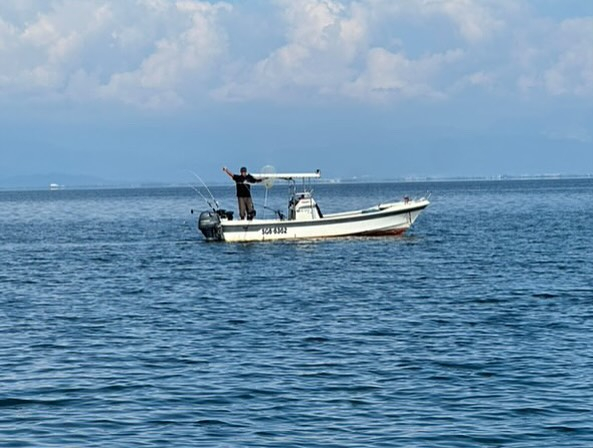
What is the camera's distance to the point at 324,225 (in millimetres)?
55438

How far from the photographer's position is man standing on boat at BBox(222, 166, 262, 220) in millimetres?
53594

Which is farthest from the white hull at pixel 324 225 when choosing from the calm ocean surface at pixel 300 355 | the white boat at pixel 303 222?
the calm ocean surface at pixel 300 355

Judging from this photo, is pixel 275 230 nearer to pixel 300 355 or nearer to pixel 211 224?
pixel 211 224

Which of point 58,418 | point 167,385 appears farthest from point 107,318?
point 58,418

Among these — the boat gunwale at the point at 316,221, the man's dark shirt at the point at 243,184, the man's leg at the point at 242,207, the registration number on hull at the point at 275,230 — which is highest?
the man's dark shirt at the point at 243,184

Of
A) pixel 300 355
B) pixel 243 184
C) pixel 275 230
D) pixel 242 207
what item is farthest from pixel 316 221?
pixel 300 355

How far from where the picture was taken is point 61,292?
118ft

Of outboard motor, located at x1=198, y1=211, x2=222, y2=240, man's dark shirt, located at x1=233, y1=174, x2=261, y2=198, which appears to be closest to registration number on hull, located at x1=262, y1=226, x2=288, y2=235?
man's dark shirt, located at x1=233, y1=174, x2=261, y2=198

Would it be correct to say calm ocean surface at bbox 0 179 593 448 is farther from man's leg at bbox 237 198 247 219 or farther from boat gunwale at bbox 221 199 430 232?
man's leg at bbox 237 198 247 219

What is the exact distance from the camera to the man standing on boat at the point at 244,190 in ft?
176

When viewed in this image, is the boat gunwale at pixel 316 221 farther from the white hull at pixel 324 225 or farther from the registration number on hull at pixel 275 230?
the registration number on hull at pixel 275 230

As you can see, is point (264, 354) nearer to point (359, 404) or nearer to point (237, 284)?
point (359, 404)

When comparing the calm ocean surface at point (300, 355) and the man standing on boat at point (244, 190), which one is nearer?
the calm ocean surface at point (300, 355)

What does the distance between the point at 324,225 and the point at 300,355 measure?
33.0 meters
